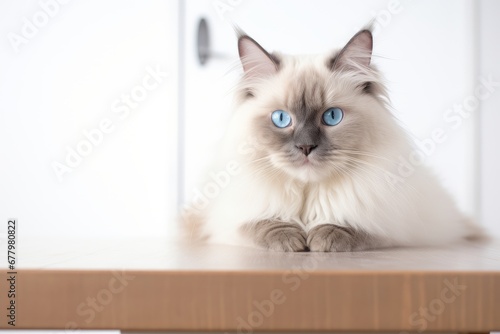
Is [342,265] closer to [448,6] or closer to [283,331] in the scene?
[283,331]

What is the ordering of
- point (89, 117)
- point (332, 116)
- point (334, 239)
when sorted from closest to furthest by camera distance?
point (334, 239) → point (332, 116) → point (89, 117)

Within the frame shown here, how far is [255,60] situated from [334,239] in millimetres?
489

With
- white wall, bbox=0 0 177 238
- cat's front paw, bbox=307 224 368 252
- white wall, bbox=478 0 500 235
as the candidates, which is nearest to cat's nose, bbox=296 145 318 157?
cat's front paw, bbox=307 224 368 252

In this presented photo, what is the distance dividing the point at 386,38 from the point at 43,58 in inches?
71.9

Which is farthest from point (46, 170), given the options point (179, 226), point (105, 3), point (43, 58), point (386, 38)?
point (386, 38)

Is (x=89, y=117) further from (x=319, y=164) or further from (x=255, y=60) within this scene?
(x=319, y=164)

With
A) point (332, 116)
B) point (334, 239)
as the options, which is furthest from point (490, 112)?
point (334, 239)

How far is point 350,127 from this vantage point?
45.4 inches

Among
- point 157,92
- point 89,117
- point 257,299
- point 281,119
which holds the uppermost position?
point 157,92

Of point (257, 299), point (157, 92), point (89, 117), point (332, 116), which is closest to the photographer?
point (257, 299)

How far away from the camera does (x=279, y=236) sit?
108 centimetres

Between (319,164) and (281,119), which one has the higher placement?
(281,119)

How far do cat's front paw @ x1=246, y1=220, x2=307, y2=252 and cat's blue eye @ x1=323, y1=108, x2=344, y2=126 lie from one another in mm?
248

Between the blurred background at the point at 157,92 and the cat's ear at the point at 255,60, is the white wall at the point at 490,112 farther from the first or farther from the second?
the cat's ear at the point at 255,60
